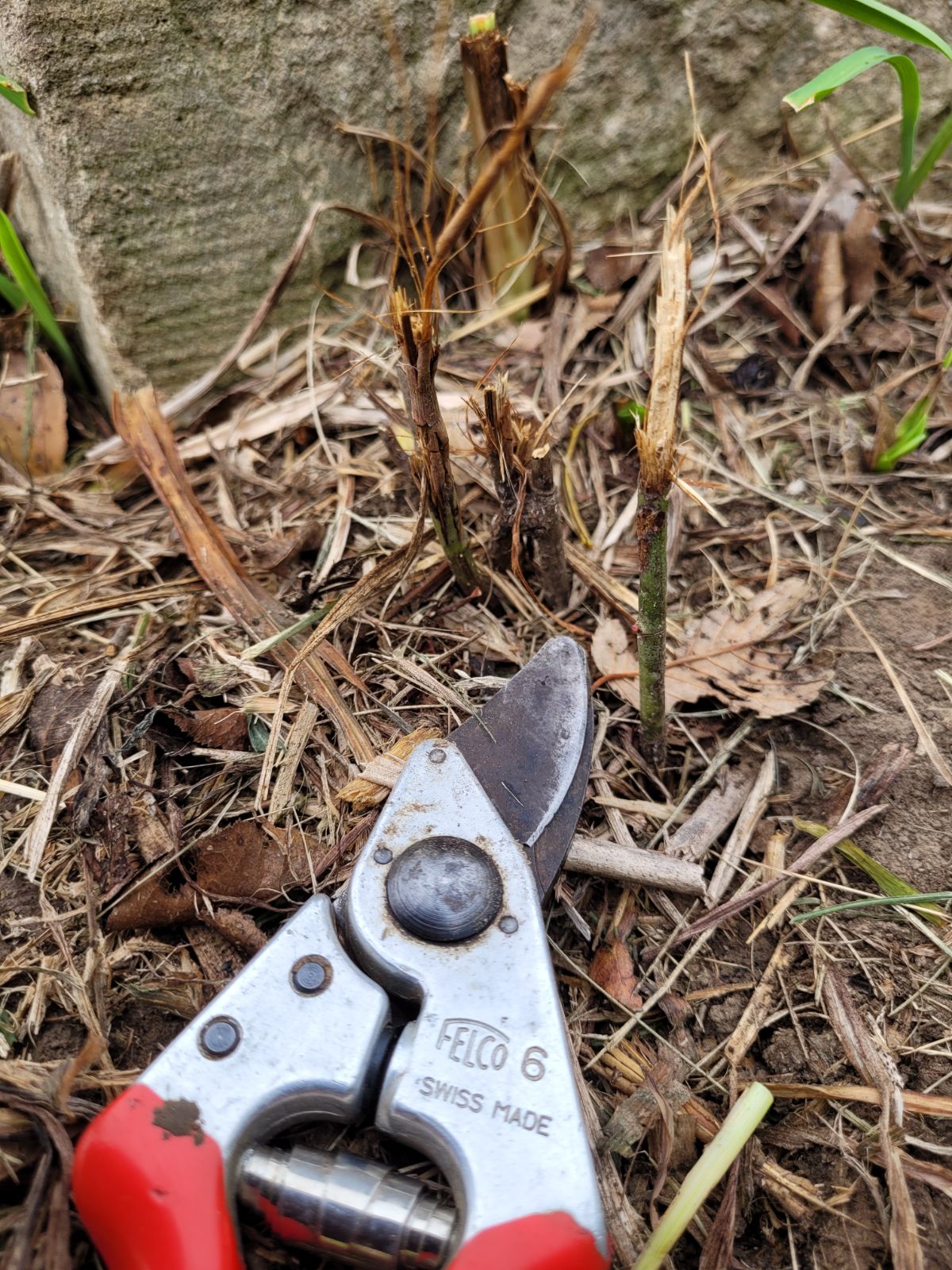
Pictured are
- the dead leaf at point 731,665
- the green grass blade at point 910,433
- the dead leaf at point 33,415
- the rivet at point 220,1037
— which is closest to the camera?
the rivet at point 220,1037

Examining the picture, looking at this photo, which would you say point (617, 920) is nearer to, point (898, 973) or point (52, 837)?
point (898, 973)

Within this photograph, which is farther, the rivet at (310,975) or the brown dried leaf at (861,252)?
the brown dried leaf at (861,252)

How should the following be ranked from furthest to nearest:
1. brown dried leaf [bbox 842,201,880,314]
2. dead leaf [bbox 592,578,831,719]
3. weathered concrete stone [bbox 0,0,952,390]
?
brown dried leaf [bbox 842,201,880,314]
weathered concrete stone [bbox 0,0,952,390]
dead leaf [bbox 592,578,831,719]

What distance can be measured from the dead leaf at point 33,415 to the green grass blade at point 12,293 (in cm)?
10

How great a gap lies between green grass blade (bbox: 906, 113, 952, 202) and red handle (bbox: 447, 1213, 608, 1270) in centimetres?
222

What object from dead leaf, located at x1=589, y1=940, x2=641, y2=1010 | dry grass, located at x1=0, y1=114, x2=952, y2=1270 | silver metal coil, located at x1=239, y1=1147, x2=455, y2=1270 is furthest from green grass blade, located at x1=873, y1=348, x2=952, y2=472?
silver metal coil, located at x1=239, y1=1147, x2=455, y2=1270

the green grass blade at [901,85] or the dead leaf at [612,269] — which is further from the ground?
the green grass blade at [901,85]

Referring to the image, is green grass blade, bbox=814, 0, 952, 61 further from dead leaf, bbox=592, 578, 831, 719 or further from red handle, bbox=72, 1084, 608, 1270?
red handle, bbox=72, 1084, 608, 1270

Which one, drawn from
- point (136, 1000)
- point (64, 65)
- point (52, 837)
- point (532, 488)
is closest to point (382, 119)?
point (64, 65)

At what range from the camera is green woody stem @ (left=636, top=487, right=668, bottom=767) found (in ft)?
4.20

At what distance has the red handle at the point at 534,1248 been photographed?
1.00 metres

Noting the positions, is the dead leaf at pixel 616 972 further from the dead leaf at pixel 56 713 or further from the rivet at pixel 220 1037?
the dead leaf at pixel 56 713

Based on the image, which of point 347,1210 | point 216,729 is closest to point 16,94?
point 216,729

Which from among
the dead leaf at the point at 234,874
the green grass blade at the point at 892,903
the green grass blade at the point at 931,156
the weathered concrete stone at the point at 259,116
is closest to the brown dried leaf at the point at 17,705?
the dead leaf at the point at 234,874
